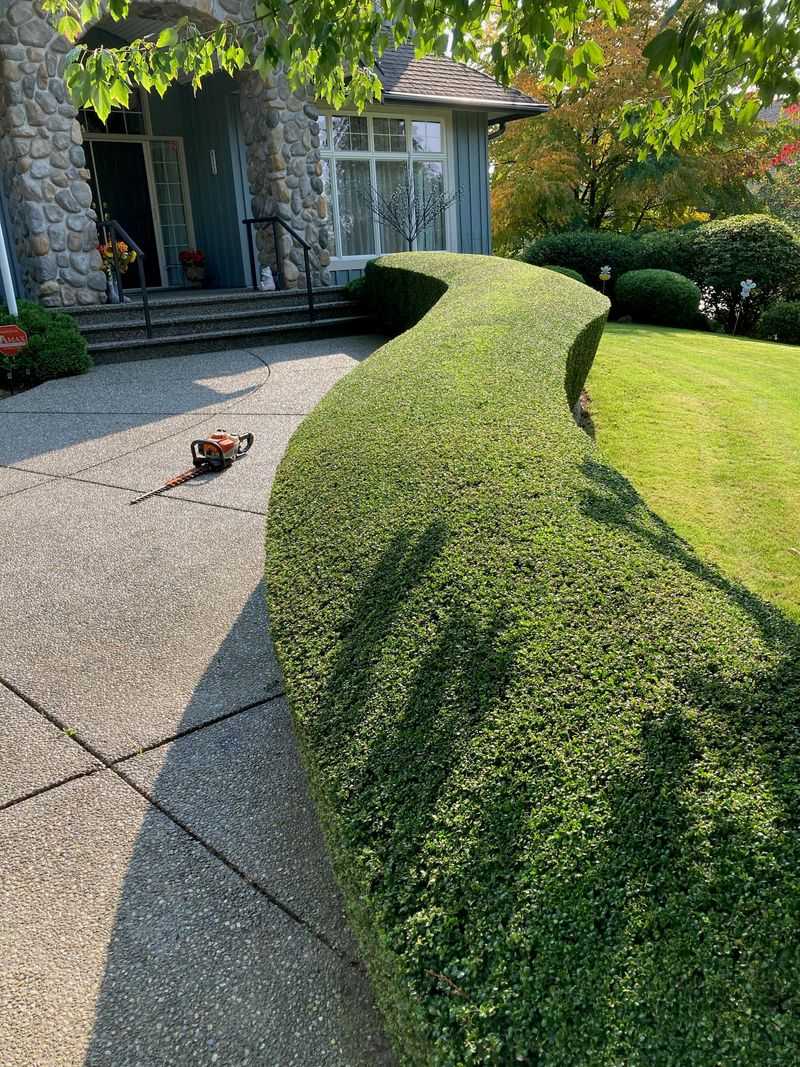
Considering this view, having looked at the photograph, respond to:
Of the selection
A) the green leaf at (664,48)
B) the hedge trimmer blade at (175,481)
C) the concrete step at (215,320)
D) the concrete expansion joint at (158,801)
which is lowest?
the concrete expansion joint at (158,801)

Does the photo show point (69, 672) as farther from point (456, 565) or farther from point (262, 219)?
point (262, 219)

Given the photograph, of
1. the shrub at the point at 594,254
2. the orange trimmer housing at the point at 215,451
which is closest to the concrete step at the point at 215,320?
the orange trimmer housing at the point at 215,451

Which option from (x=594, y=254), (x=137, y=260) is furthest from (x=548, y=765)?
(x=594, y=254)

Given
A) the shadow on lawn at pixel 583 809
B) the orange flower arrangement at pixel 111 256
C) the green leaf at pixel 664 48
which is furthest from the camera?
the orange flower arrangement at pixel 111 256

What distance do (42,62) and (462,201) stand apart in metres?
7.46

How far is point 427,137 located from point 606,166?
27.2ft

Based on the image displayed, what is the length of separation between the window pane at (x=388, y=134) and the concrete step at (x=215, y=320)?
3733 mm

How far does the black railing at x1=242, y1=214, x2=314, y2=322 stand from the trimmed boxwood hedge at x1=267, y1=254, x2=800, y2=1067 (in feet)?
28.1

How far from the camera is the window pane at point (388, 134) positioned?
42.6 feet

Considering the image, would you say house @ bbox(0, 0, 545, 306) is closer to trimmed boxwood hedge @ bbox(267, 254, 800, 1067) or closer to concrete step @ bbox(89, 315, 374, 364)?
concrete step @ bbox(89, 315, 374, 364)

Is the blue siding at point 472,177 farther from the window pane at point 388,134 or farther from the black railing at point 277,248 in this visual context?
the black railing at point 277,248

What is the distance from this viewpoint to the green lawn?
14.9 ft

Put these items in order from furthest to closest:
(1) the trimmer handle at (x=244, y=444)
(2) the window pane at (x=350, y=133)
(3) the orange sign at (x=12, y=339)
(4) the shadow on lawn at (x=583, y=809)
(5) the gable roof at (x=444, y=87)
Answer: (2) the window pane at (x=350, y=133) → (5) the gable roof at (x=444, y=87) → (3) the orange sign at (x=12, y=339) → (1) the trimmer handle at (x=244, y=444) → (4) the shadow on lawn at (x=583, y=809)

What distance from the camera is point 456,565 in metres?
2.15
